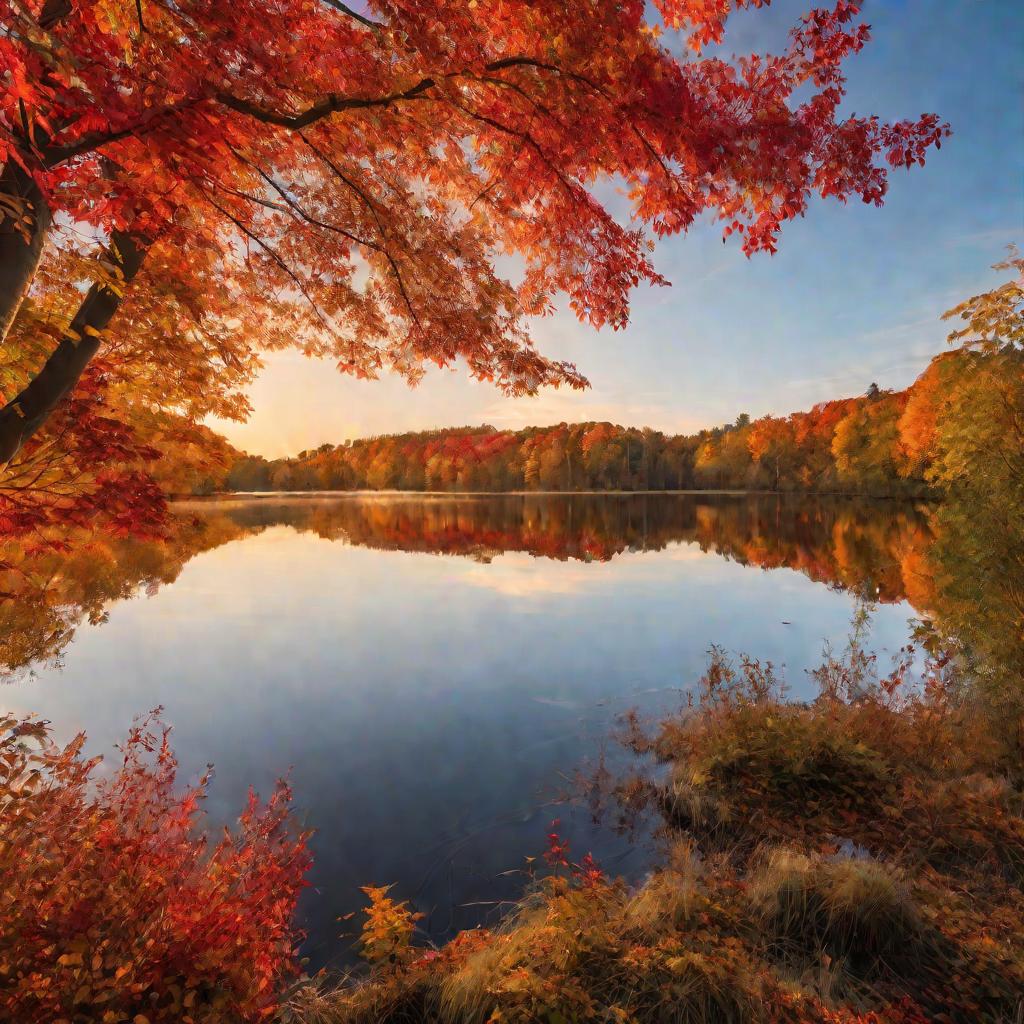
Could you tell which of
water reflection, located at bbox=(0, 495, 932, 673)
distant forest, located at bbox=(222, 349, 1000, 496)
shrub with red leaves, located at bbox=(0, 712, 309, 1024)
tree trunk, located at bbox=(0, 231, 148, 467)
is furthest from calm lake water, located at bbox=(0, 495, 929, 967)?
distant forest, located at bbox=(222, 349, 1000, 496)

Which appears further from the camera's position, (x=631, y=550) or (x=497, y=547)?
(x=497, y=547)

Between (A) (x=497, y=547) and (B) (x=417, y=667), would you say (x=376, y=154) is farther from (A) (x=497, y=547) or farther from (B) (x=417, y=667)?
(A) (x=497, y=547)

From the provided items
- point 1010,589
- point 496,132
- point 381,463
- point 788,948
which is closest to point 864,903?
point 788,948

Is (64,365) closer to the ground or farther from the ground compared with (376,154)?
closer to the ground

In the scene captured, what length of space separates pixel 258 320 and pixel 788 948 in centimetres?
958

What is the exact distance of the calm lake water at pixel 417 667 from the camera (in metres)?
6.68

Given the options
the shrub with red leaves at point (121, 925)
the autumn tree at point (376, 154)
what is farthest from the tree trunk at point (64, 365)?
the shrub with red leaves at point (121, 925)

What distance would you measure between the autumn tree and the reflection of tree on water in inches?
151

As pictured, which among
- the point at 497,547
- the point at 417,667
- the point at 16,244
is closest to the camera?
the point at 16,244

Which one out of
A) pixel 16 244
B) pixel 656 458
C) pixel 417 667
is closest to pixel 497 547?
pixel 417 667

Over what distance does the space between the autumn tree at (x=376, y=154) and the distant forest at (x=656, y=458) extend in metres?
58.4

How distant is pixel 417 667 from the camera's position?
13070 mm

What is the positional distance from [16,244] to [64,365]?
55.7 inches

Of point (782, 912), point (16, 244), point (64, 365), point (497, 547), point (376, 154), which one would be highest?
point (376, 154)
